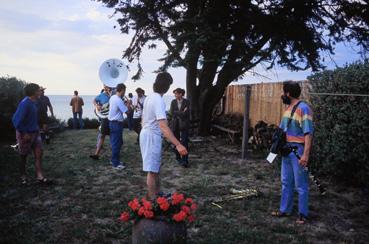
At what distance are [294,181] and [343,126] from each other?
223cm

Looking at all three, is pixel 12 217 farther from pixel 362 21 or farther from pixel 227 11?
pixel 362 21

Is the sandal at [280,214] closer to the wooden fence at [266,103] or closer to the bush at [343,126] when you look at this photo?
the bush at [343,126]

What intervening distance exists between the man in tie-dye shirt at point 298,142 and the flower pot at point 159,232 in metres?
2.16

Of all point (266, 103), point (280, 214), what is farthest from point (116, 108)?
point (266, 103)

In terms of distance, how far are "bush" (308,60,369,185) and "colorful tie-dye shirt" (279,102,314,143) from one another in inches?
83.5

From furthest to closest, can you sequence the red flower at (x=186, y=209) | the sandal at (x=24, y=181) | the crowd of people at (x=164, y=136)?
the sandal at (x=24, y=181)
the crowd of people at (x=164, y=136)
the red flower at (x=186, y=209)

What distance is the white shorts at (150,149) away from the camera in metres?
4.65

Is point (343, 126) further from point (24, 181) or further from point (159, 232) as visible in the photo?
point (24, 181)

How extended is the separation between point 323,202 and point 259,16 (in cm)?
801

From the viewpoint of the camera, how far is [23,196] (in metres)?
6.44

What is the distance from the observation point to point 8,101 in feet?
46.9

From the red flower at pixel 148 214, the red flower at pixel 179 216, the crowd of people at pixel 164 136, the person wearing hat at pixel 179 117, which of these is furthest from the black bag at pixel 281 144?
the person wearing hat at pixel 179 117

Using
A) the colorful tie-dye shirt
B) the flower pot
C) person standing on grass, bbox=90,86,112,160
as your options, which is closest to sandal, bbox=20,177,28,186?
person standing on grass, bbox=90,86,112,160

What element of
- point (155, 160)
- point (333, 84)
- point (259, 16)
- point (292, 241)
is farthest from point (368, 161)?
point (259, 16)
